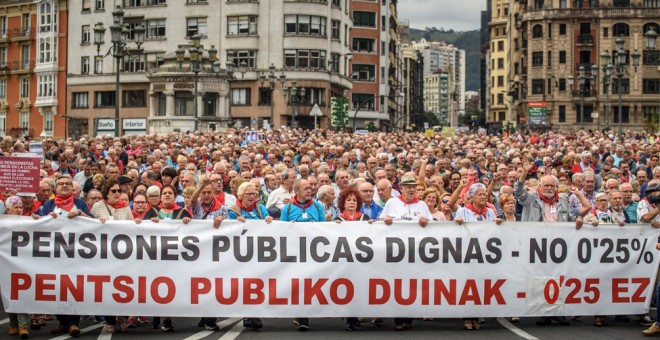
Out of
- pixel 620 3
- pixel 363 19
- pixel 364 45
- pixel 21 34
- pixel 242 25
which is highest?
pixel 620 3

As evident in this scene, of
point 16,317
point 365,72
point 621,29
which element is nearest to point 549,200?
point 16,317

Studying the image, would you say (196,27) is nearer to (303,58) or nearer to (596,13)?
(303,58)

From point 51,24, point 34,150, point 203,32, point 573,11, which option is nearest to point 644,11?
point 573,11

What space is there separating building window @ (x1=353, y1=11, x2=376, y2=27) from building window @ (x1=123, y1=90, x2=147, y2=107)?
88.6ft

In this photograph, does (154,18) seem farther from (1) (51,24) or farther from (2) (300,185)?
(2) (300,185)

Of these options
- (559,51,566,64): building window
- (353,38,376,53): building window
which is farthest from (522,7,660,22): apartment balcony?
(353,38,376,53): building window

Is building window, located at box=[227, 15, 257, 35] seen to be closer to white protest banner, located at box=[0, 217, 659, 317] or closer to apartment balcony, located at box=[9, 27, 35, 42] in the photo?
apartment balcony, located at box=[9, 27, 35, 42]

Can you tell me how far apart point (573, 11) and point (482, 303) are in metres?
95.6

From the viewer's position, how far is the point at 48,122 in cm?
8362

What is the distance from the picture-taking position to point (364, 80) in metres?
97.5

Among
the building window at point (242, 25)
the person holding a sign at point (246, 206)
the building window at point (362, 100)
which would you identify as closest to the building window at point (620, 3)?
the building window at point (362, 100)

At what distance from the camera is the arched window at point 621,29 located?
101m

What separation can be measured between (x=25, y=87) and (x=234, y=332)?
79941mm

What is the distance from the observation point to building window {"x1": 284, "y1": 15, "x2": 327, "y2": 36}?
73.6 meters
